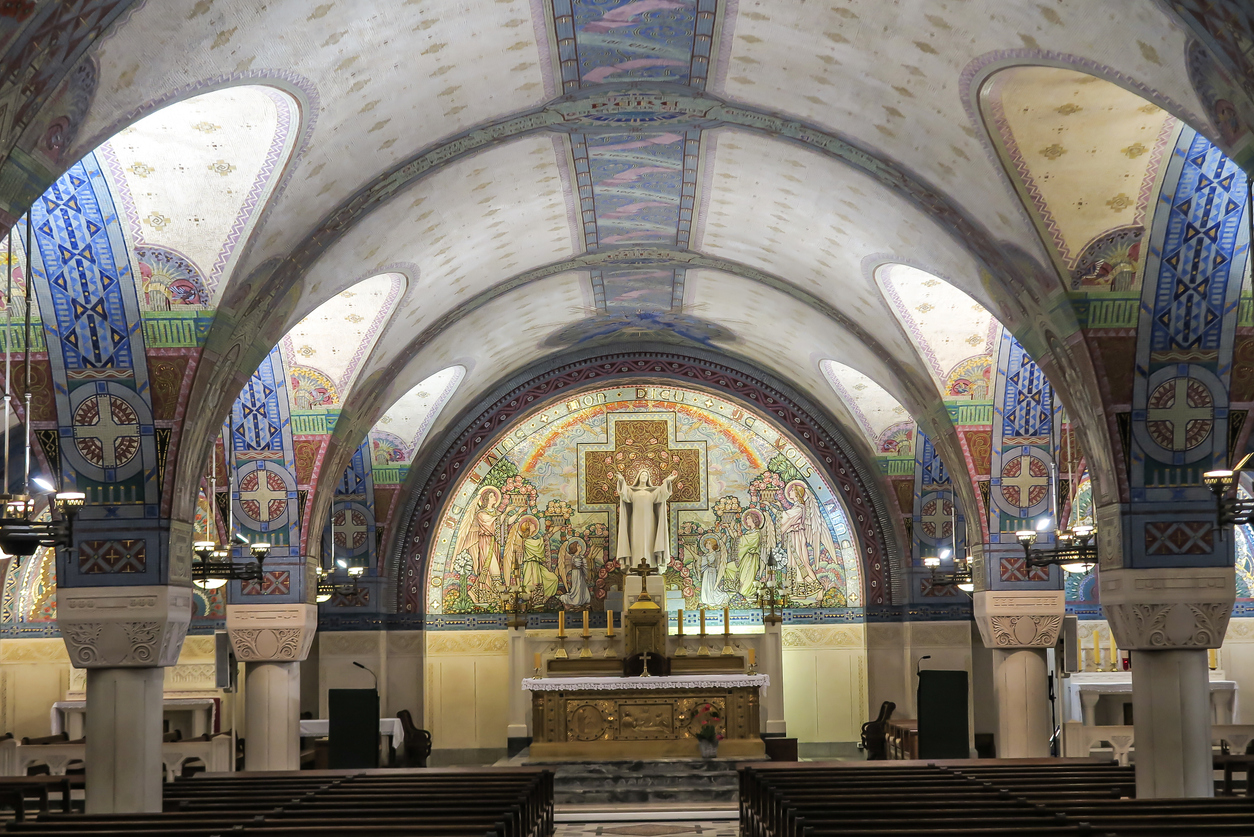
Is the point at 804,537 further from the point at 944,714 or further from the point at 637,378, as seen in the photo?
the point at 944,714

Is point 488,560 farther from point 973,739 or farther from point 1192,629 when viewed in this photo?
point 1192,629

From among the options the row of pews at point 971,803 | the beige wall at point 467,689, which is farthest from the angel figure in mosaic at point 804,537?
the row of pews at point 971,803

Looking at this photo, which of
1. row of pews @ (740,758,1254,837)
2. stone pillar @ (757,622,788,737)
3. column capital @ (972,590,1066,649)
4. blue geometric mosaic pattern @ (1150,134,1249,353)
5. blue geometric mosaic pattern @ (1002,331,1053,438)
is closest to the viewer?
row of pews @ (740,758,1254,837)

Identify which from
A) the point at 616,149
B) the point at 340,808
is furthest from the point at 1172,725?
the point at 616,149

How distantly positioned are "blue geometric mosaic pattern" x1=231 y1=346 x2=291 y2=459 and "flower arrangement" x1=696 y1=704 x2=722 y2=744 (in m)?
6.78

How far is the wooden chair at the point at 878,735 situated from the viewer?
21359 millimetres

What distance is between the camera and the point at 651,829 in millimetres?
14727

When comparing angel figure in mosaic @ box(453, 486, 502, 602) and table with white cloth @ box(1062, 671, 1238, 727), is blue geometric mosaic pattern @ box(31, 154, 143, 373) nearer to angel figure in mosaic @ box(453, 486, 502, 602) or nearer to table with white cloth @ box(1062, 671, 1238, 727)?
angel figure in mosaic @ box(453, 486, 502, 602)

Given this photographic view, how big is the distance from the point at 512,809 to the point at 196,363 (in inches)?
198

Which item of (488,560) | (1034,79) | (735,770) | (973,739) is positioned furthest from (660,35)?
A: (973,739)

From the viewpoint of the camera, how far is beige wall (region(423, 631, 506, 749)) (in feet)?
76.8

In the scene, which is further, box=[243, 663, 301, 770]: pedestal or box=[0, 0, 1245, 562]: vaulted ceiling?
box=[243, 663, 301, 770]: pedestal

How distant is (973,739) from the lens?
76.0ft

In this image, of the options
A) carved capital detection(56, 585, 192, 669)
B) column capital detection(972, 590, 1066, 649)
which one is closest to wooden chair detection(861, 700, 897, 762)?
column capital detection(972, 590, 1066, 649)
